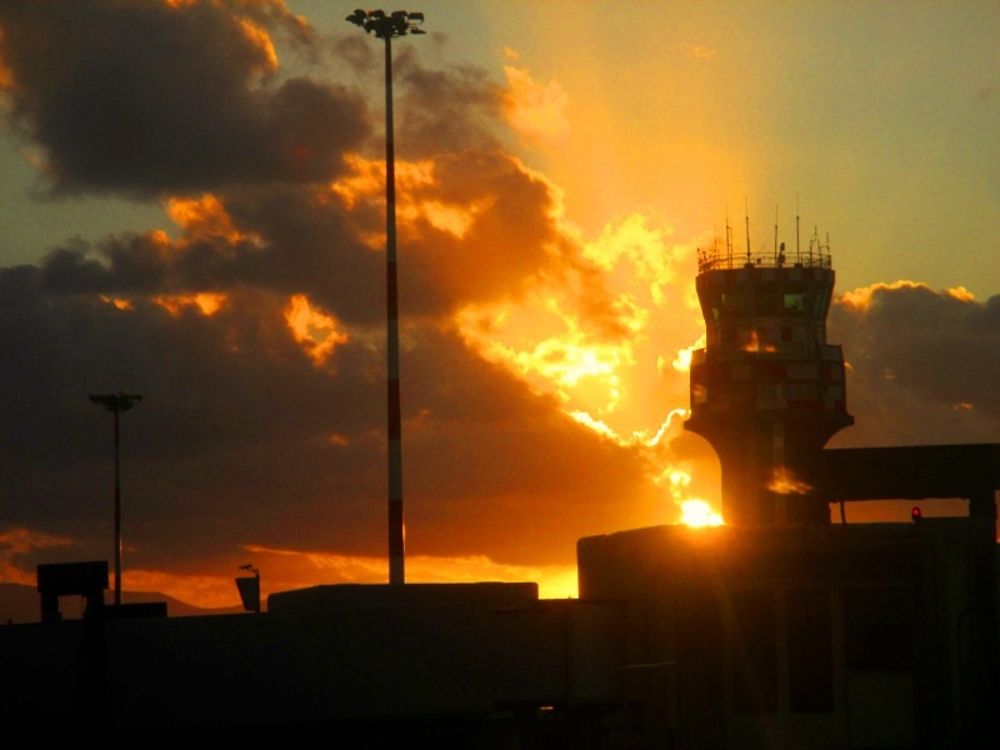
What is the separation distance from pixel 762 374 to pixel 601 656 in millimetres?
68656

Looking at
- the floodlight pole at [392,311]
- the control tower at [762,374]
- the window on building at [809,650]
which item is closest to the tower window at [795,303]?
the control tower at [762,374]

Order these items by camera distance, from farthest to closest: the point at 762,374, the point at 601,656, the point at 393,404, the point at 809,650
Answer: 1. the point at 762,374
2. the point at 393,404
3. the point at 809,650
4. the point at 601,656

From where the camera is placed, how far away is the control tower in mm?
96125

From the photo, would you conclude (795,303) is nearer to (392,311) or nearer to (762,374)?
(762,374)

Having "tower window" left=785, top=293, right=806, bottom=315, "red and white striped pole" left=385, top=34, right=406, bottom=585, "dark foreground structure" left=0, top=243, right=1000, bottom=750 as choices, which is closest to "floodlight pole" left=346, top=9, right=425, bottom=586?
"red and white striped pole" left=385, top=34, right=406, bottom=585

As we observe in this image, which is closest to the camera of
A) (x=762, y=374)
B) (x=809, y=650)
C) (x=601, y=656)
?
(x=601, y=656)

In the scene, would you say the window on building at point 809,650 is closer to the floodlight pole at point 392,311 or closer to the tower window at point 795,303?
the floodlight pole at point 392,311

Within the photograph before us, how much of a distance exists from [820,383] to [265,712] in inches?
2909

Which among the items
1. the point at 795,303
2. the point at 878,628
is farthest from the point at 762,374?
the point at 878,628

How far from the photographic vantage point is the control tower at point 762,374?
96.1m

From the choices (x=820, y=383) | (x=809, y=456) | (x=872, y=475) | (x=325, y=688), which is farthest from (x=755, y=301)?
(x=325, y=688)

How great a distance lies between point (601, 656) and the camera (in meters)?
29.7

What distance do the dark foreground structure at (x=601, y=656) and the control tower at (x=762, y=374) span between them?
207 feet

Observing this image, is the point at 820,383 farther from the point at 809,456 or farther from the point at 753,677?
the point at 753,677
